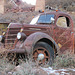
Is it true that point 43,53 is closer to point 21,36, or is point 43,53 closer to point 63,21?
point 21,36

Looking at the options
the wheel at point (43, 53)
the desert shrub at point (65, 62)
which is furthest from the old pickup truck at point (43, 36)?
the desert shrub at point (65, 62)

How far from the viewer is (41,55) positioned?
5703 mm

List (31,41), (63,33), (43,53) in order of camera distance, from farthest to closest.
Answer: (63,33), (43,53), (31,41)

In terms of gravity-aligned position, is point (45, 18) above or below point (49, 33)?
above

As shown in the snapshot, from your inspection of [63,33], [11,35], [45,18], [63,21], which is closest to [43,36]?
[63,33]

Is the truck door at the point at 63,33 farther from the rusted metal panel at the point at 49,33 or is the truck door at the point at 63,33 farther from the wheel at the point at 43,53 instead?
the wheel at the point at 43,53

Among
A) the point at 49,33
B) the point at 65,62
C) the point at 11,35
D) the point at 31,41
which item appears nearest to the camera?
the point at 65,62

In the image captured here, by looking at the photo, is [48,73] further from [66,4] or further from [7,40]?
[66,4]

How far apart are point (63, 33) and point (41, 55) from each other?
4.84ft

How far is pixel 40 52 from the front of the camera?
583 centimetres

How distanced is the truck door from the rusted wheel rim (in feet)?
3.02

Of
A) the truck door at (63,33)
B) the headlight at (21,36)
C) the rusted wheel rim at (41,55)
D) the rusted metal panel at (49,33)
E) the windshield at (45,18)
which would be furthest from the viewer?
the windshield at (45,18)

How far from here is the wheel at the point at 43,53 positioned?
225 inches

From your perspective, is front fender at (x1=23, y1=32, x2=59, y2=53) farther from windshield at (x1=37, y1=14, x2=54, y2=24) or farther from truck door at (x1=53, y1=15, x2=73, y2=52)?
windshield at (x1=37, y1=14, x2=54, y2=24)
